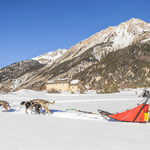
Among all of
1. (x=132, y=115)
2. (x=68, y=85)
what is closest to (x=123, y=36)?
(x=68, y=85)

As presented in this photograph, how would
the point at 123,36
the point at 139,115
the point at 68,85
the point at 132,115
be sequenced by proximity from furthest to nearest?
the point at 123,36, the point at 68,85, the point at 132,115, the point at 139,115

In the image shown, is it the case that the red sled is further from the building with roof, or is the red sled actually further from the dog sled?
the building with roof

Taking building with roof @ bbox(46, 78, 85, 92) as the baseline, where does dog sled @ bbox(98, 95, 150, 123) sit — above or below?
below

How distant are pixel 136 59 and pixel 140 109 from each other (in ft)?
233

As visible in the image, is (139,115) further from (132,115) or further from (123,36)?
(123,36)

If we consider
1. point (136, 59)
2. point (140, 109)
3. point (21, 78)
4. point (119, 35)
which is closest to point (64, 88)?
point (136, 59)

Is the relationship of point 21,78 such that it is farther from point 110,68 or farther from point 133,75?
point 133,75

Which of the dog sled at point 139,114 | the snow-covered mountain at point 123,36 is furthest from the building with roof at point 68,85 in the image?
the snow-covered mountain at point 123,36

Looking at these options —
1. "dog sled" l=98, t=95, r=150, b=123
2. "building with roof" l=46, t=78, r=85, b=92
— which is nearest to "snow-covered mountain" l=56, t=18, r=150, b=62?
"building with roof" l=46, t=78, r=85, b=92

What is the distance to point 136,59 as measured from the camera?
74.2m

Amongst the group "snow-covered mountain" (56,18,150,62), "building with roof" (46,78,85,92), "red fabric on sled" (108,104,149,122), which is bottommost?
"red fabric on sled" (108,104,149,122)

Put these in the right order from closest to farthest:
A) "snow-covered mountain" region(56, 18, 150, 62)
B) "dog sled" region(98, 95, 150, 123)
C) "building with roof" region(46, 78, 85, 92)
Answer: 1. "dog sled" region(98, 95, 150, 123)
2. "building with roof" region(46, 78, 85, 92)
3. "snow-covered mountain" region(56, 18, 150, 62)

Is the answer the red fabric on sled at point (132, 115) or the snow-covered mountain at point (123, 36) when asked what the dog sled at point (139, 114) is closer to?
the red fabric on sled at point (132, 115)

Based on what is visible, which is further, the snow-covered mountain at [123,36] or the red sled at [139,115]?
the snow-covered mountain at [123,36]
